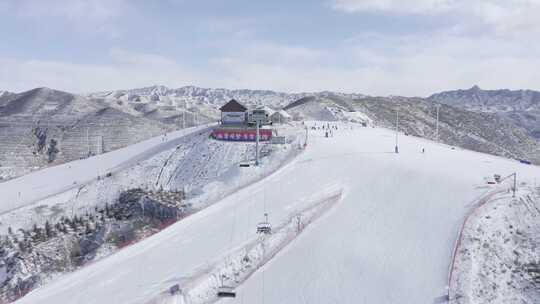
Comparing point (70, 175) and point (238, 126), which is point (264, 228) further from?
point (70, 175)

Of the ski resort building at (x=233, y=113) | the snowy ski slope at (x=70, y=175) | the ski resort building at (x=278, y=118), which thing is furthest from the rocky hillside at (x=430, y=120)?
the snowy ski slope at (x=70, y=175)

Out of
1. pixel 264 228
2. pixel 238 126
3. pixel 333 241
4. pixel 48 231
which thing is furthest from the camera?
pixel 238 126

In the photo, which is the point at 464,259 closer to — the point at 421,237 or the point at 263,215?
the point at 421,237

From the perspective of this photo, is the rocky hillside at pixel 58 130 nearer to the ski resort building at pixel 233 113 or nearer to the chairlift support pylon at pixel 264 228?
the ski resort building at pixel 233 113

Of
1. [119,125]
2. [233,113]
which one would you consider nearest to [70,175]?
[233,113]

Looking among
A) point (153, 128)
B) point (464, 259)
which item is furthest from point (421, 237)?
point (153, 128)
